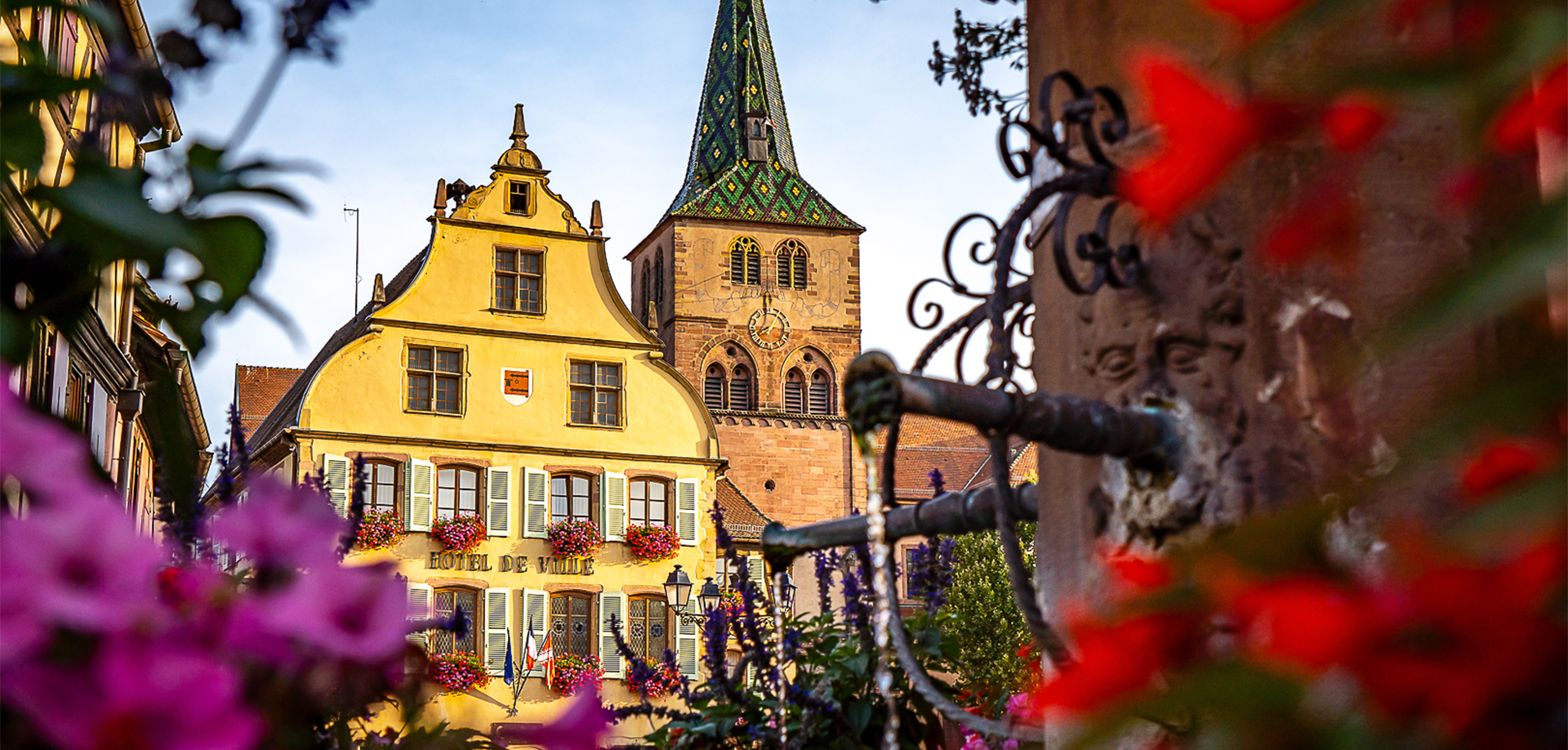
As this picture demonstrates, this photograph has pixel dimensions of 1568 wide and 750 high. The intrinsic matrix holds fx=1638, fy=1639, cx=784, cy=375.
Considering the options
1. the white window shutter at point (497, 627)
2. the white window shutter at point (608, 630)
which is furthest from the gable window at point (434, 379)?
the white window shutter at point (608, 630)

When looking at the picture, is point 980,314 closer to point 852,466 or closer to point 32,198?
point 32,198

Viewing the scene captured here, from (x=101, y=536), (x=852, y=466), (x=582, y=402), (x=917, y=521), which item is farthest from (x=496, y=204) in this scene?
(x=101, y=536)

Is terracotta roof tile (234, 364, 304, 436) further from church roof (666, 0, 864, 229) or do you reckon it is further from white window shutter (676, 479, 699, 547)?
white window shutter (676, 479, 699, 547)

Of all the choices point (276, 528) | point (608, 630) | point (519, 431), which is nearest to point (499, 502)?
point (519, 431)

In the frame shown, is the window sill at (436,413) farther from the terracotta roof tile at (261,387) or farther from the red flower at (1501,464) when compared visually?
→ the red flower at (1501,464)

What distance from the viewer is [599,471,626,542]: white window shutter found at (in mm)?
21906

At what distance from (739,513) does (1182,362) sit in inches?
1058

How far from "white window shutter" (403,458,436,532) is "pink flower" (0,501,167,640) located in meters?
20.9

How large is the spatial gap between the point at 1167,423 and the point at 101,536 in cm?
159

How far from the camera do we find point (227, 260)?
0.97 m

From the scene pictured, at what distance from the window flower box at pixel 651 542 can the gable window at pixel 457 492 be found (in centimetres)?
206

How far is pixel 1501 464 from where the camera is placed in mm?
564

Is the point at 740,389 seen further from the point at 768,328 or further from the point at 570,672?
the point at 570,672

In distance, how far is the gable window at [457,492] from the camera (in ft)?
70.1
